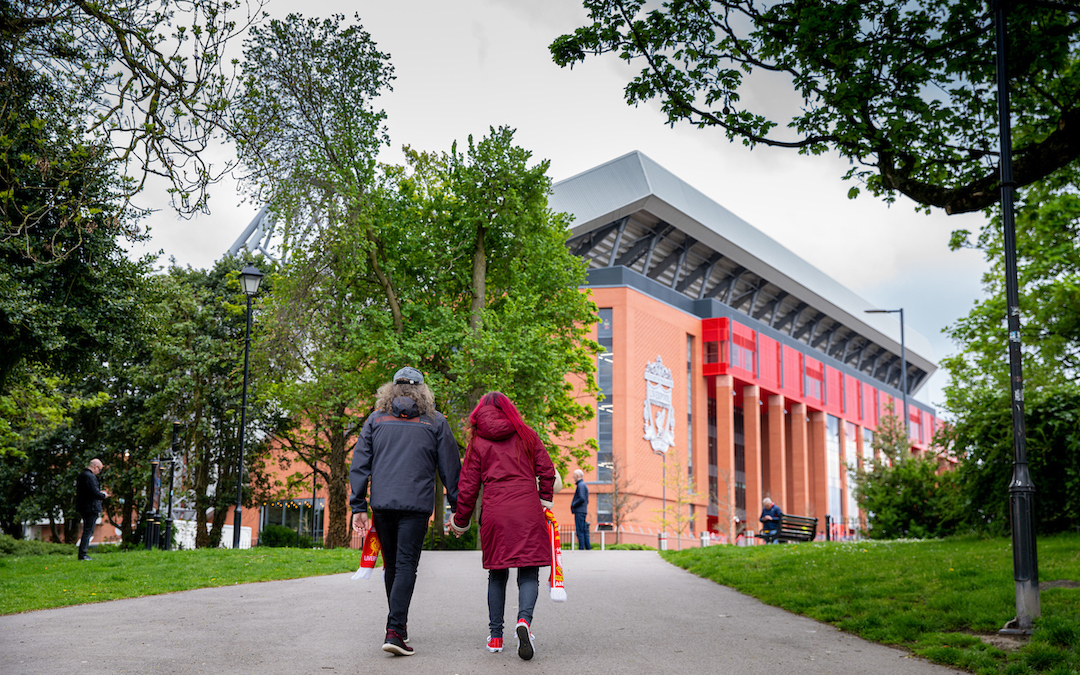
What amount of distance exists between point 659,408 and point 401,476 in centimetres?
5385

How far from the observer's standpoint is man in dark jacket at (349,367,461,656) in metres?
6.14

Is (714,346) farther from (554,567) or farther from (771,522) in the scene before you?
(554,567)

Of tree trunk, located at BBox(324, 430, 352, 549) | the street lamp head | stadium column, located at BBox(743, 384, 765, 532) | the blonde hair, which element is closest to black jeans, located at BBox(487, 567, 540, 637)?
the blonde hair

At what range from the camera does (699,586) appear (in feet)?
38.0

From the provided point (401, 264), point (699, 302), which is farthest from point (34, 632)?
point (699, 302)

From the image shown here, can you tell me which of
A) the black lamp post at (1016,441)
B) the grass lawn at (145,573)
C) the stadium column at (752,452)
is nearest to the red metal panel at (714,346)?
the stadium column at (752,452)

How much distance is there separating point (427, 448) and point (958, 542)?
394 inches

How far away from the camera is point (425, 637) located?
6.98 meters

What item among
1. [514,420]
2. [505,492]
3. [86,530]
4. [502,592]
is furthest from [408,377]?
[86,530]

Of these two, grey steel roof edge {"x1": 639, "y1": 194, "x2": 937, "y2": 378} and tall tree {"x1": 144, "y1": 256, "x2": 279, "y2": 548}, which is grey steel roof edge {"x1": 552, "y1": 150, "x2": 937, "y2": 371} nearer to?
grey steel roof edge {"x1": 639, "y1": 194, "x2": 937, "y2": 378}

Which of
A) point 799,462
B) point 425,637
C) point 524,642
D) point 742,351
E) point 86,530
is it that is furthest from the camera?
point 799,462

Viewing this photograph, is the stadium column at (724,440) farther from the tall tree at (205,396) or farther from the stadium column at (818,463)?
the tall tree at (205,396)

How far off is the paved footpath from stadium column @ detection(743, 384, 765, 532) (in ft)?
196

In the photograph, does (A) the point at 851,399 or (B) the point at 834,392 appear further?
(A) the point at 851,399
